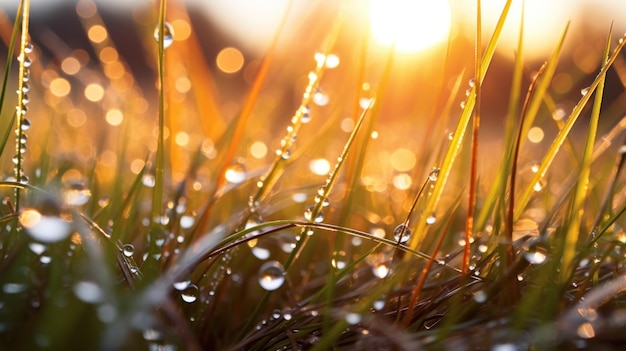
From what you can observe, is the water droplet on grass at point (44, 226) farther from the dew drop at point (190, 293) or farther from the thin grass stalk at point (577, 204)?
the thin grass stalk at point (577, 204)

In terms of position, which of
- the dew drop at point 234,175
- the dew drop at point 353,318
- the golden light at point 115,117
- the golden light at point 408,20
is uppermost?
the golden light at point 115,117

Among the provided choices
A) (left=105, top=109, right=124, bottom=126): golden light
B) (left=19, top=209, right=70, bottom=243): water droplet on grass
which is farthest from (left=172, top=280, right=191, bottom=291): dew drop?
(left=105, top=109, right=124, bottom=126): golden light

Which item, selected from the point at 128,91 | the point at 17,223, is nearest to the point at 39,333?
the point at 17,223

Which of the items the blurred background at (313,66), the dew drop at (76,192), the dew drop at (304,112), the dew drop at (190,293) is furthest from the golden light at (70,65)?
the dew drop at (190,293)

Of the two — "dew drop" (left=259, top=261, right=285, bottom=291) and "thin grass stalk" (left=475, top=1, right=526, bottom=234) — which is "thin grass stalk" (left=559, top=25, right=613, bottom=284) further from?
"dew drop" (left=259, top=261, right=285, bottom=291)

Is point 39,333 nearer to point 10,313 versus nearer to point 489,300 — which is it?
point 10,313

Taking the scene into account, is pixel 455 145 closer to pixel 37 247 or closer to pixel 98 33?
pixel 37 247

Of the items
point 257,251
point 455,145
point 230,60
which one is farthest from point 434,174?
point 230,60

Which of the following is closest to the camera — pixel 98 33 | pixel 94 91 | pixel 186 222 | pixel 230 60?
pixel 186 222
